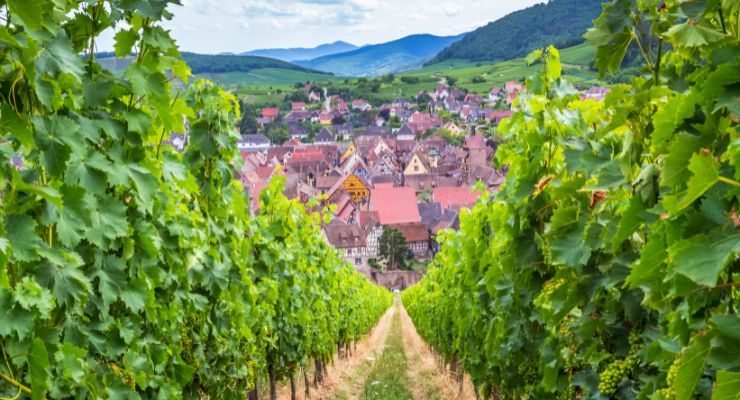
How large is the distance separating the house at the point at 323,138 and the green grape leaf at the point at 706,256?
430ft

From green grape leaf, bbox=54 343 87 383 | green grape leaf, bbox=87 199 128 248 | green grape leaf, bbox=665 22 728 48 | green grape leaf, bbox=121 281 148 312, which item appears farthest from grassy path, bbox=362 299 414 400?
green grape leaf, bbox=665 22 728 48

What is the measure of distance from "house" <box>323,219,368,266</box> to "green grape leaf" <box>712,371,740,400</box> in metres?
58.7

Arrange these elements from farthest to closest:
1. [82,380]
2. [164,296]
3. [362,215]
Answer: [362,215]
[164,296]
[82,380]

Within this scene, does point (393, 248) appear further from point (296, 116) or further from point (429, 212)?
point (296, 116)

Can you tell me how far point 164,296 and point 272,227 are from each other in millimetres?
3380

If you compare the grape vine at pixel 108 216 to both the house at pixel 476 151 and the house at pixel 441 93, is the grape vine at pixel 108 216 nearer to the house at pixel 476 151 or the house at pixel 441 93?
the house at pixel 476 151

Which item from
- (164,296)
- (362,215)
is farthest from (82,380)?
(362,215)

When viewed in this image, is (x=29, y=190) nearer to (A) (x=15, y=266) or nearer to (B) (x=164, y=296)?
(A) (x=15, y=266)

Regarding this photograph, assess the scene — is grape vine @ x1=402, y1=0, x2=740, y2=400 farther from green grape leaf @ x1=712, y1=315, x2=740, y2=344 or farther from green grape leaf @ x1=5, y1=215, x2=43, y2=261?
green grape leaf @ x1=5, y1=215, x2=43, y2=261

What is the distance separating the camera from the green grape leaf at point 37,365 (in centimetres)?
243

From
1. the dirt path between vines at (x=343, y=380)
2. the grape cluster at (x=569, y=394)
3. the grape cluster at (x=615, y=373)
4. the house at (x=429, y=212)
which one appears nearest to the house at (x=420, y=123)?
the house at (x=429, y=212)

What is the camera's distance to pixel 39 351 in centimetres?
243

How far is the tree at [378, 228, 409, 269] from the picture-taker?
197ft

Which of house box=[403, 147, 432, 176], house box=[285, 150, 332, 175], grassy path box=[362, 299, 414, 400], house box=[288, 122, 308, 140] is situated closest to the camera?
grassy path box=[362, 299, 414, 400]
